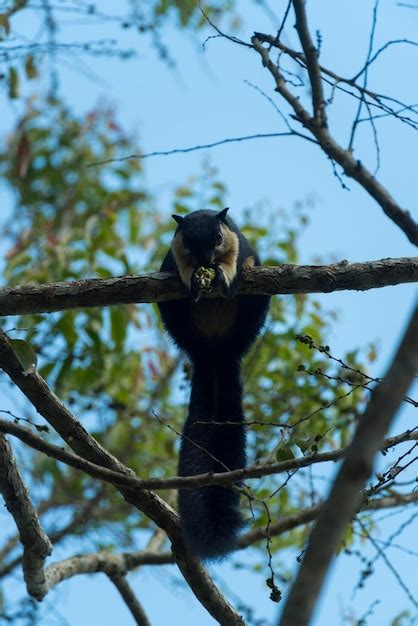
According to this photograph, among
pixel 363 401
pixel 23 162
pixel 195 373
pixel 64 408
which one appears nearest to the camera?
pixel 64 408

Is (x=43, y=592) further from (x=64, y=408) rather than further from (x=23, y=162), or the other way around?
(x=23, y=162)

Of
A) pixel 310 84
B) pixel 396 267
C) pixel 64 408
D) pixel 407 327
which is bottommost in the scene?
pixel 407 327

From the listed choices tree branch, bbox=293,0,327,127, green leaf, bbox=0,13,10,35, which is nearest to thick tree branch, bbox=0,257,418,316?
tree branch, bbox=293,0,327,127

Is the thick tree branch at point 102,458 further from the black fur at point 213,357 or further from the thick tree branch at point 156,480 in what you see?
the thick tree branch at point 156,480

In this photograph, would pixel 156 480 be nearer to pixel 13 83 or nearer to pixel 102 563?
pixel 102 563

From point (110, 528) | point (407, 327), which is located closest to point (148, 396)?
point (110, 528)

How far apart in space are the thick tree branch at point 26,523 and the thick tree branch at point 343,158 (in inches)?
76.9

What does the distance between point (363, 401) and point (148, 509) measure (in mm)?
2536

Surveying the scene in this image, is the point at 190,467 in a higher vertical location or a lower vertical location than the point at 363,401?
lower

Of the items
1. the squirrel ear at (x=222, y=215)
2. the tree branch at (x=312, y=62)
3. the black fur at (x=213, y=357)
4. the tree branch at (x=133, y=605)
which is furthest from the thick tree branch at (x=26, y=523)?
the squirrel ear at (x=222, y=215)

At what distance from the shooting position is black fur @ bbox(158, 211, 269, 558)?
498 cm

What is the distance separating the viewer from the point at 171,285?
480 centimetres

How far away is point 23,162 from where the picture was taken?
7.36 m

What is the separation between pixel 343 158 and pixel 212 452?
2.31 m
